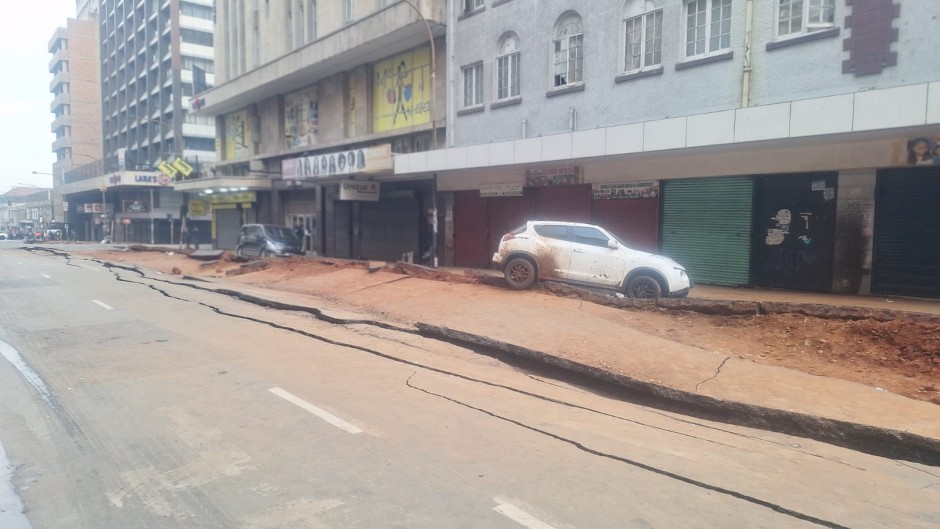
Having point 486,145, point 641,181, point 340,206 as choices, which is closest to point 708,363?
point 641,181

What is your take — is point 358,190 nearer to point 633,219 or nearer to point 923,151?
point 633,219

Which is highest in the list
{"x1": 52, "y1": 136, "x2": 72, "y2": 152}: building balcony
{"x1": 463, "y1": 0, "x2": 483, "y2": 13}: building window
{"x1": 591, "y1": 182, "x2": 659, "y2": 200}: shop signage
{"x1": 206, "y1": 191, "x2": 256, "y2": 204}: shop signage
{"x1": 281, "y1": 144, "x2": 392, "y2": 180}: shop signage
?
{"x1": 52, "y1": 136, "x2": 72, "y2": 152}: building balcony

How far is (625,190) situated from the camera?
16.8 meters

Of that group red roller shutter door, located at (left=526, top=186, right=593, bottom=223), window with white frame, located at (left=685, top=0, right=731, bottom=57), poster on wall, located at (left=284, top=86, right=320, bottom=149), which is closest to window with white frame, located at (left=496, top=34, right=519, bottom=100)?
red roller shutter door, located at (left=526, top=186, right=593, bottom=223)

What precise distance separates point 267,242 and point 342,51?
8413 millimetres

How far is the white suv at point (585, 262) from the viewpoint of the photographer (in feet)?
38.9

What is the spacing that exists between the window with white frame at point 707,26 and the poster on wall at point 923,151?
442cm

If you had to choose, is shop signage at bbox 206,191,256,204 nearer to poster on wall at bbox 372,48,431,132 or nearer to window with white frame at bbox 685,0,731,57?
poster on wall at bbox 372,48,431,132

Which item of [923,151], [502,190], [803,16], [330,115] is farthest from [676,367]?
[330,115]

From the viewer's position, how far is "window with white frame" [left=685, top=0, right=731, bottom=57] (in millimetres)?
14047

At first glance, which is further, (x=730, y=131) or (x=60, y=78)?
(x=60, y=78)

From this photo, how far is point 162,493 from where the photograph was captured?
157 inches

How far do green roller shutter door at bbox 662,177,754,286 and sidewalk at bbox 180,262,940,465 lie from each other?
134 centimetres

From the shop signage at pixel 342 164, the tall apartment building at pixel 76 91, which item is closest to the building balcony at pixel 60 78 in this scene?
the tall apartment building at pixel 76 91
